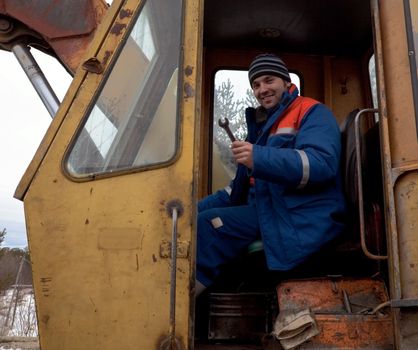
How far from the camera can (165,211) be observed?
1.87 meters

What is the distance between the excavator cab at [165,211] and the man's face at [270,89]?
44 centimetres

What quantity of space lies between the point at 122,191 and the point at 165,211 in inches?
7.2

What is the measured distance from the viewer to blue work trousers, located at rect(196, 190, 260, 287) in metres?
2.46

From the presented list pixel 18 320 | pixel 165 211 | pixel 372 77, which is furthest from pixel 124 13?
pixel 18 320

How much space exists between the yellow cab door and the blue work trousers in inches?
24.9

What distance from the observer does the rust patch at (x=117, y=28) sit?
83.4 inches

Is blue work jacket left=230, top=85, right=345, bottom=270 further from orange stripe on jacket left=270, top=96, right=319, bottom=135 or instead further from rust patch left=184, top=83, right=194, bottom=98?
rust patch left=184, top=83, right=194, bottom=98

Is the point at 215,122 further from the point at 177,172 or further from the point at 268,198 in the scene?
the point at 177,172

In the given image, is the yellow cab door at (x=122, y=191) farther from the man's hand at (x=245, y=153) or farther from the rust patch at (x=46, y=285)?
the man's hand at (x=245, y=153)

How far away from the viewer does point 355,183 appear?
2.37 meters

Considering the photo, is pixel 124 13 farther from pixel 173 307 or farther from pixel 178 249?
pixel 173 307

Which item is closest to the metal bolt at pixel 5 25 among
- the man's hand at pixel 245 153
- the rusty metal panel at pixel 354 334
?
the man's hand at pixel 245 153

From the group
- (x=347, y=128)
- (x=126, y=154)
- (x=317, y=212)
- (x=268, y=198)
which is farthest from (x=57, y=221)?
(x=347, y=128)

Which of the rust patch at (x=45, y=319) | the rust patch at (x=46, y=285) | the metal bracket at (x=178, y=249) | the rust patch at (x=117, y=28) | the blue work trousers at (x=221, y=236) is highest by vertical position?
the rust patch at (x=117, y=28)
